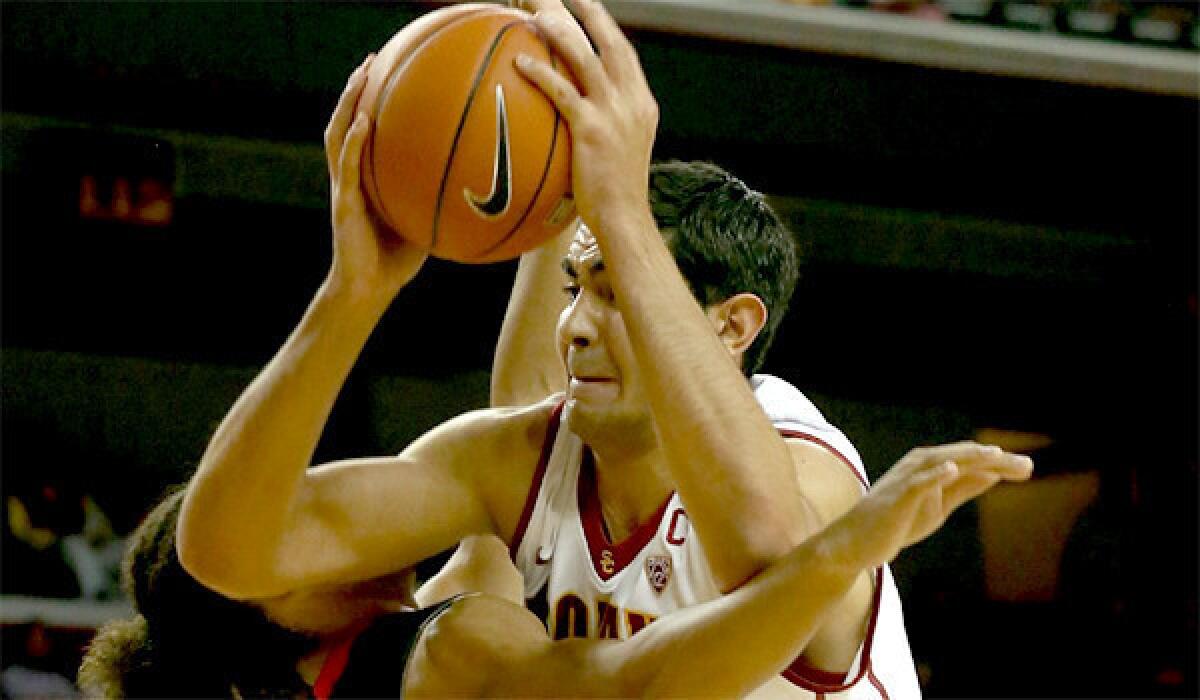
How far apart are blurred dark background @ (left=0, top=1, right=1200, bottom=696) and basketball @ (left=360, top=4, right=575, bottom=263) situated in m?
3.29

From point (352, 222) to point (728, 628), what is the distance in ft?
2.56

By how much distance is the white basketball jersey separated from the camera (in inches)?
95.7

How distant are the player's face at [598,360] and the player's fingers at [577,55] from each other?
33 centimetres

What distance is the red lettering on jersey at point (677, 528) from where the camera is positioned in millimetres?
2580

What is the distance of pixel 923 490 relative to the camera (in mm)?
1895

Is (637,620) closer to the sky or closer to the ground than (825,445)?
closer to the ground

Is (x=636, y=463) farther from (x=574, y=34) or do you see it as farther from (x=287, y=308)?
(x=287, y=308)

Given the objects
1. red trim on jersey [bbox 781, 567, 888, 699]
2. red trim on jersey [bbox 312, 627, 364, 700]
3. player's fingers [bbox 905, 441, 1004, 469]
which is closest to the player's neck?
red trim on jersey [bbox 781, 567, 888, 699]

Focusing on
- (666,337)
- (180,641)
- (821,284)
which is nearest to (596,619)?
(666,337)

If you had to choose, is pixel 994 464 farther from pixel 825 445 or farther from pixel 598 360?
pixel 598 360

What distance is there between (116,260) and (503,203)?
169 inches

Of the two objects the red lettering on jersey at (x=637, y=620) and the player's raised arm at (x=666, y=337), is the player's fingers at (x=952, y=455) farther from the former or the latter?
the red lettering on jersey at (x=637, y=620)

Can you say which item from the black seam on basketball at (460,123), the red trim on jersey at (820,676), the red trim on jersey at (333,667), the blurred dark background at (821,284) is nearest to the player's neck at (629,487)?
the red trim on jersey at (820,676)

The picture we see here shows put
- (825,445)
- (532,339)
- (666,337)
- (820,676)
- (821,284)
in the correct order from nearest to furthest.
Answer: (666,337)
(820,676)
(825,445)
(532,339)
(821,284)
